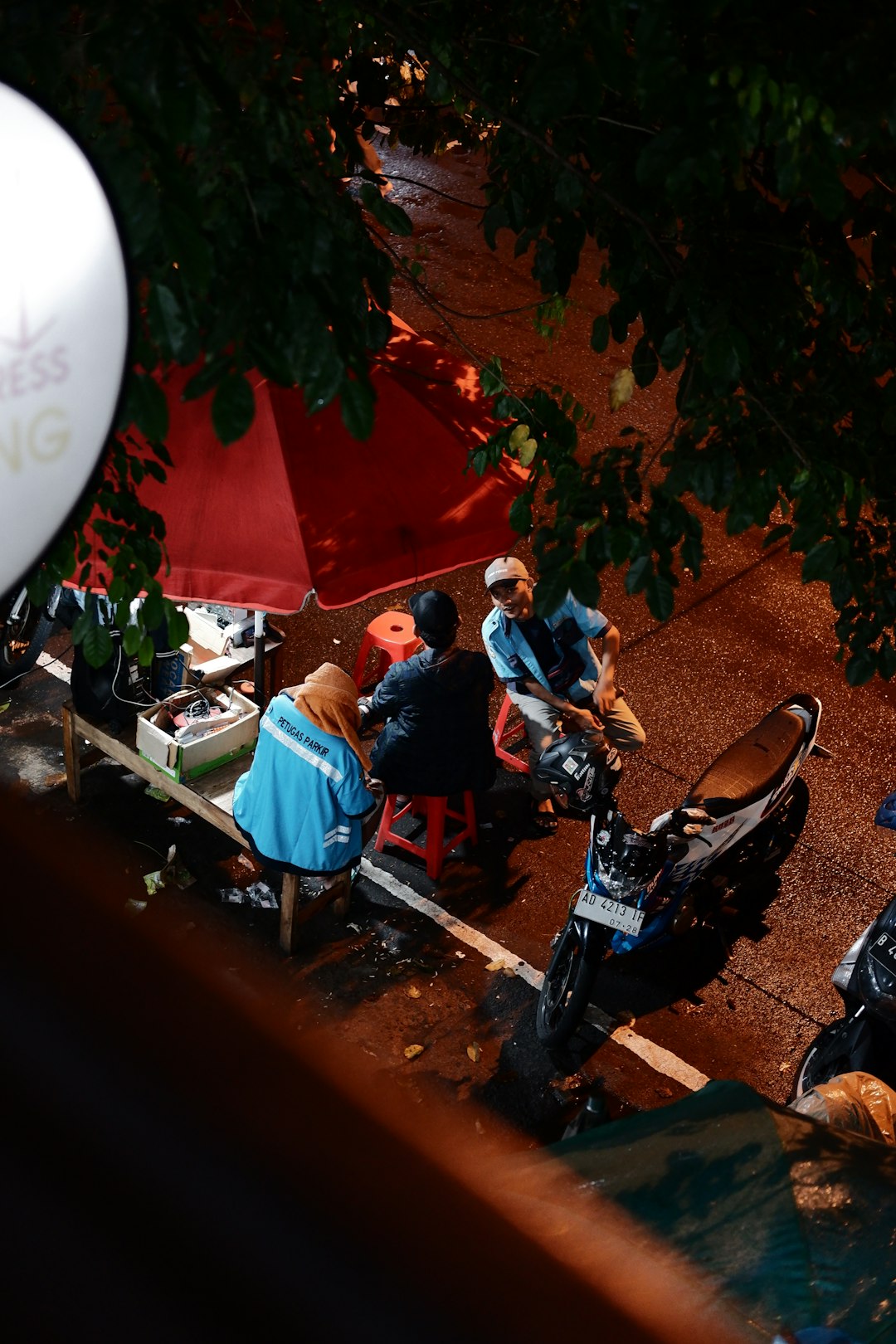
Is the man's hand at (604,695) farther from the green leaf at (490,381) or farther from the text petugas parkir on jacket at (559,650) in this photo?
the green leaf at (490,381)

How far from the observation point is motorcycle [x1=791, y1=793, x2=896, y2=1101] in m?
5.11

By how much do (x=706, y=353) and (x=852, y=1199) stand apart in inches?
92.9

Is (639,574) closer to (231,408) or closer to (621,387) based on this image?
(621,387)

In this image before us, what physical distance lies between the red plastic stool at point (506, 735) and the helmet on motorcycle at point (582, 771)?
195 cm

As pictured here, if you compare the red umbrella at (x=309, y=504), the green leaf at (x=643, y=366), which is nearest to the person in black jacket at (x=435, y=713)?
the red umbrella at (x=309, y=504)

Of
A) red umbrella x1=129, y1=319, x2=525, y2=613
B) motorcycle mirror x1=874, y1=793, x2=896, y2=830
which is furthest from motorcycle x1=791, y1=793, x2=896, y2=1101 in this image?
red umbrella x1=129, y1=319, x2=525, y2=613

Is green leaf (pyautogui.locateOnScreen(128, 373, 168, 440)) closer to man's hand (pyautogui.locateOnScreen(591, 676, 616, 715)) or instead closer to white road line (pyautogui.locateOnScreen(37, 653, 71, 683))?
man's hand (pyautogui.locateOnScreen(591, 676, 616, 715))

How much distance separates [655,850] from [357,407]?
126 inches

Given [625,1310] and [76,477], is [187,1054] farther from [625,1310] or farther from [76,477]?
[76,477]

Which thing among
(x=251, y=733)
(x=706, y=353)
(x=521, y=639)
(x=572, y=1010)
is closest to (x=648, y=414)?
(x=521, y=639)

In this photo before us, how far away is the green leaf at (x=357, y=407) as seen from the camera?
299cm

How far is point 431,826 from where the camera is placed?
670cm

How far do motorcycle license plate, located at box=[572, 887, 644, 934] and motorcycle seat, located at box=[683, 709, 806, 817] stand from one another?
63cm

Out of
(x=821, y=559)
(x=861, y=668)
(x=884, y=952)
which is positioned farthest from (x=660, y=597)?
(x=884, y=952)
